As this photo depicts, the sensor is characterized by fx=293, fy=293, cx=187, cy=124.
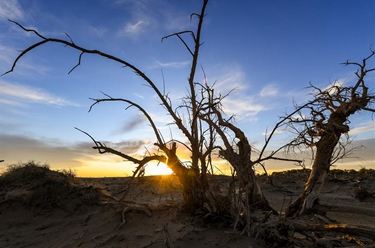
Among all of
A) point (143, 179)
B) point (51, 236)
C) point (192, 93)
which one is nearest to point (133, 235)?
point (143, 179)

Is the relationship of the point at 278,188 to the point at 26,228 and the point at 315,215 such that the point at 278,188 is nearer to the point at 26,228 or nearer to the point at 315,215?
the point at 315,215

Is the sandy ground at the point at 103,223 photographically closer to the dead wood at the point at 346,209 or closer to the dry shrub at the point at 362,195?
the dead wood at the point at 346,209

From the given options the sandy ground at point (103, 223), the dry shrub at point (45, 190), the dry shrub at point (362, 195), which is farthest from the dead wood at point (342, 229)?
the dry shrub at point (362, 195)

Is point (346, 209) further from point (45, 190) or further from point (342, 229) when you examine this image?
point (45, 190)

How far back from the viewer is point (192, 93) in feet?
19.9

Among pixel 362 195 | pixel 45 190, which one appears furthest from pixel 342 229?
pixel 362 195

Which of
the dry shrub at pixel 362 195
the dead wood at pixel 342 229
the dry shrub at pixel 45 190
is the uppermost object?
the dry shrub at pixel 45 190

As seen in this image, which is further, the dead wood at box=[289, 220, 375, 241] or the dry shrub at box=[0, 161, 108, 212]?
the dry shrub at box=[0, 161, 108, 212]

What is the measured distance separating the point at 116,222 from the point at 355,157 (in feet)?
22.3

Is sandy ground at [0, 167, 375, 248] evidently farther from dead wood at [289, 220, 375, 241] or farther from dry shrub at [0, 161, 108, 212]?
dead wood at [289, 220, 375, 241]

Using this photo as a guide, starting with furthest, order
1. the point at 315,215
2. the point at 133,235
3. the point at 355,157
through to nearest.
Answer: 1. the point at 355,157
2. the point at 315,215
3. the point at 133,235

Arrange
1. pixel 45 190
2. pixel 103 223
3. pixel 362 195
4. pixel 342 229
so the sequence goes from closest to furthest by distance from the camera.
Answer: pixel 342 229, pixel 103 223, pixel 45 190, pixel 362 195

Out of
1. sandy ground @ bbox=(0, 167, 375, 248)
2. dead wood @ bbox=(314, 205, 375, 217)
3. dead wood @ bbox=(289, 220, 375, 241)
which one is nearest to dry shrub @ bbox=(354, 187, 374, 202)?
sandy ground @ bbox=(0, 167, 375, 248)

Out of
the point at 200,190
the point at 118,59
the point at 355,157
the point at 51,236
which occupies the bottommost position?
the point at 51,236
